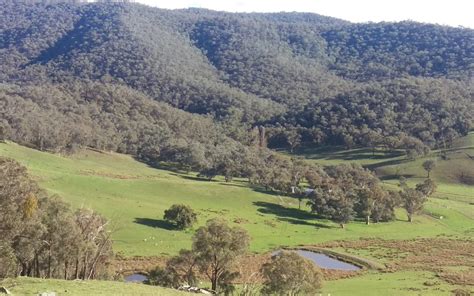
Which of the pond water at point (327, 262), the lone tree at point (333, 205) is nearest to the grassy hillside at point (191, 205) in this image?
the lone tree at point (333, 205)

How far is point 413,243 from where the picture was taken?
8731cm

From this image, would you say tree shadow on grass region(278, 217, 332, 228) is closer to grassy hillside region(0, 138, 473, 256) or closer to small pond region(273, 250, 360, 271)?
grassy hillside region(0, 138, 473, 256)

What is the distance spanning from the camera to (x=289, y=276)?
44.5m

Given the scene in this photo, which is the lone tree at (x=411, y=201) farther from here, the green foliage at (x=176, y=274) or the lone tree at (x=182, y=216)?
the green foliage at (x=176, y=274)

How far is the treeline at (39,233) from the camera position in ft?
108

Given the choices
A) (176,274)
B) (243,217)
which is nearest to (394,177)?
(243,217)

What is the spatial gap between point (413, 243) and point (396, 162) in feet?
301

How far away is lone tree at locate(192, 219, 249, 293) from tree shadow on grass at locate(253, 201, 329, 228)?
158 ft

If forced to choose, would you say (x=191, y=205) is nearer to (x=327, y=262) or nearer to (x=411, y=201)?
(x=327, y=262)

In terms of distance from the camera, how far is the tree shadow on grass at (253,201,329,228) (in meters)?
96.4

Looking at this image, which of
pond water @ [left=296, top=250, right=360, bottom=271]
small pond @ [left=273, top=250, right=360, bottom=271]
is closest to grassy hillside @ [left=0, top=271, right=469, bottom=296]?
small pond @ [left=273, top=250, right=360, bottom=271]

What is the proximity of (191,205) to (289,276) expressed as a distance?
52.6 m

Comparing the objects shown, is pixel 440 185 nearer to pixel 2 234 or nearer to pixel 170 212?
pixel 170 212

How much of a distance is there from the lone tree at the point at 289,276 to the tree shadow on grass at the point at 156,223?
35486 millimetres
